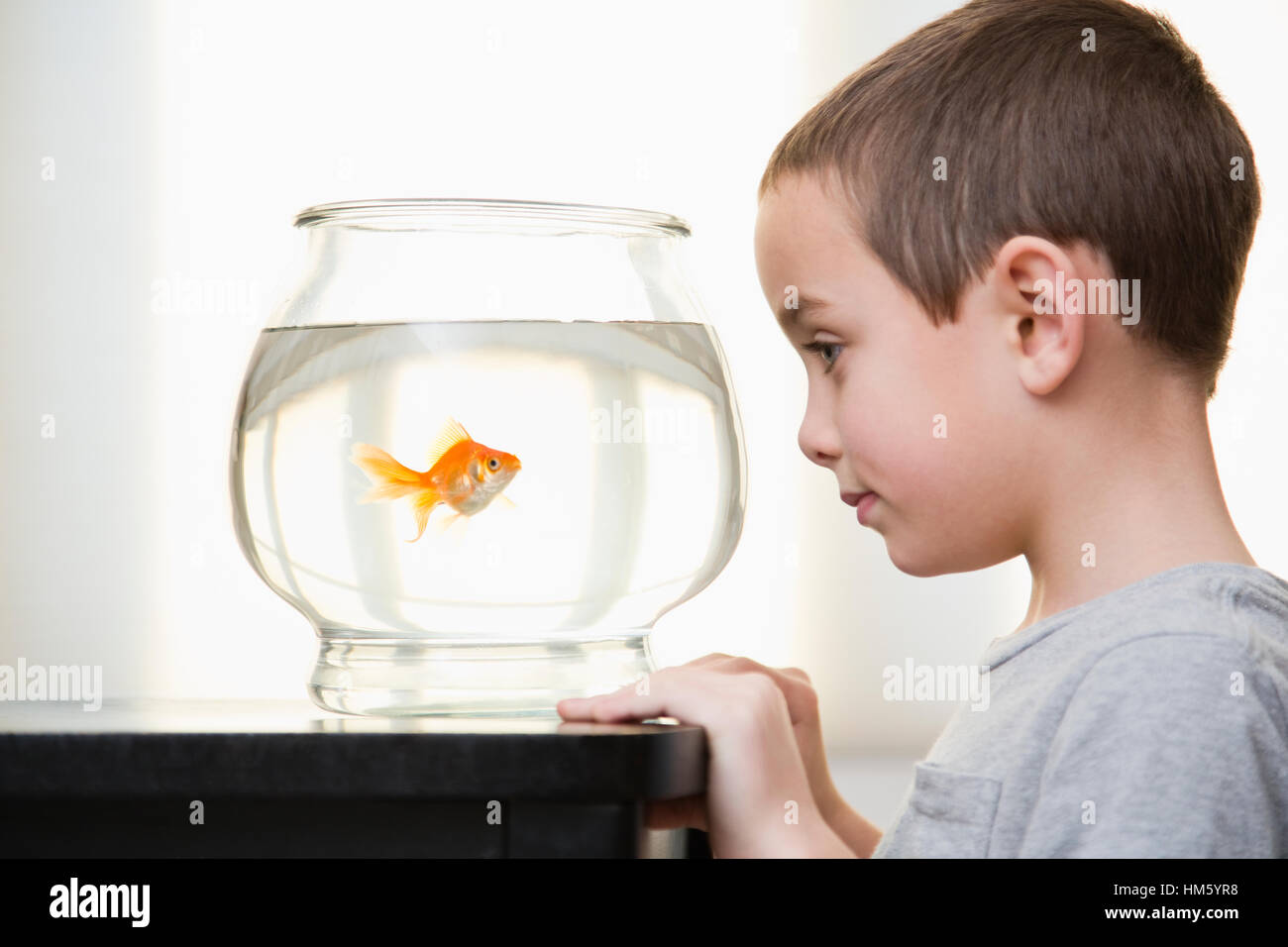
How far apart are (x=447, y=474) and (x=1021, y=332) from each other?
365 mm

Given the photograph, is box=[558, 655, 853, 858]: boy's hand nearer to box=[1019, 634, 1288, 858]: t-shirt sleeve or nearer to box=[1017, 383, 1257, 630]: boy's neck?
box=[1019, 634, 1288, 858]: t-shirt sleeve

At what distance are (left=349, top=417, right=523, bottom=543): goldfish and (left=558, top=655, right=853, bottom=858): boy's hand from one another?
11 centimetres

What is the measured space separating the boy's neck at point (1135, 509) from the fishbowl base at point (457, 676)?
Result: 11.8 inches

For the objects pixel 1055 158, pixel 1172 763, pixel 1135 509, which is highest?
pixel 1055 158

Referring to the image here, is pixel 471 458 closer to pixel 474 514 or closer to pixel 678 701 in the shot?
pixel 474 514

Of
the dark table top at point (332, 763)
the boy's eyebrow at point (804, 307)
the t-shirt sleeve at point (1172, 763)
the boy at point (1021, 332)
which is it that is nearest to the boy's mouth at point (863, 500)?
the boy at point (1021, 332)

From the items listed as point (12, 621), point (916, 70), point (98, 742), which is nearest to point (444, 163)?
point (12, 621)

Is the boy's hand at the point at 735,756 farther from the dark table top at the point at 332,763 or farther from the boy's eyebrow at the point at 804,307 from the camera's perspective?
the boy's eyebrow at the point at 804,307

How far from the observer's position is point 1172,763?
0.61m

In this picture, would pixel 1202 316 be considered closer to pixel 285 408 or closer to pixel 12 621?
pixel 285 408

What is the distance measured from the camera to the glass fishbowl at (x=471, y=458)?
2.08ft

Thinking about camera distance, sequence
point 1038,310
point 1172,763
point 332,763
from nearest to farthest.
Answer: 1. point 332,763
2. point 1172,763
3. point 1038,310

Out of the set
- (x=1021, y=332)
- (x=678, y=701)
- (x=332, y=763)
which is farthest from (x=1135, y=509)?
(x=332, y=763)

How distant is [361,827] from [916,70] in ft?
1.93
